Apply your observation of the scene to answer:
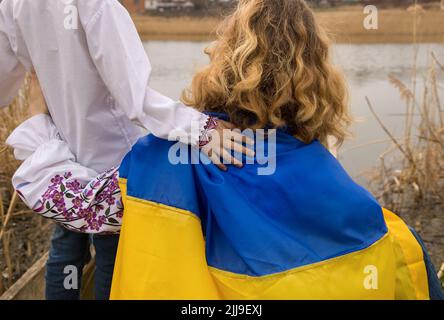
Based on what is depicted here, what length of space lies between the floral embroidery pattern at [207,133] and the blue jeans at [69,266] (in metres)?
0.41

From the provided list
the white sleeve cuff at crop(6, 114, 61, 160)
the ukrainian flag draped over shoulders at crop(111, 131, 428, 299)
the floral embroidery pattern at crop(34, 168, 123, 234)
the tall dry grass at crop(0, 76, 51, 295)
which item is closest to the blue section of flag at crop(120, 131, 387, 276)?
the ukrainian flag draped over shoulders at crop(111, 131, 428, 299)

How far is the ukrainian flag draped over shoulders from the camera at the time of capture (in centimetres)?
106

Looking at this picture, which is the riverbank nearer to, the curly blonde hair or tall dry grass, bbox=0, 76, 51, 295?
tall dry grass, bbox=0, 76, 51, 295

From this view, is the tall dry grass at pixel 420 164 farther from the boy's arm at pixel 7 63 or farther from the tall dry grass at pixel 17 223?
the boy's arm at pixel 7 63

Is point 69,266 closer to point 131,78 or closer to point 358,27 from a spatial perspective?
point 131,78

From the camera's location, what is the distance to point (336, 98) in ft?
4.00

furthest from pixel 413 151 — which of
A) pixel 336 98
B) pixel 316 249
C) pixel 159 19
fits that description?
pixel 316 249

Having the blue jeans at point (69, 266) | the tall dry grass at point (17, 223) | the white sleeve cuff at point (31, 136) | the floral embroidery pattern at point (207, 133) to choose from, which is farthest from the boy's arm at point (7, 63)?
the tall dry grass at point (17, 223)

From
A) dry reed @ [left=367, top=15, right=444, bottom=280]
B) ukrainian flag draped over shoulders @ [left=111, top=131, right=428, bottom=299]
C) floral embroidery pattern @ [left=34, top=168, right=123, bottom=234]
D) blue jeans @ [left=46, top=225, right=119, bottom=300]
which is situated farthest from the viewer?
dry reed @ [left=367, top=15, right=444, bottom=280]

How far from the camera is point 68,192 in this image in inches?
48.1

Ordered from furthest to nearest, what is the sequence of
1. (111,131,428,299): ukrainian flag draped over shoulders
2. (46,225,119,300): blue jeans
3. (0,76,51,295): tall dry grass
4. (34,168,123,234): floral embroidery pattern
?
(0,76,51,295): tall dry grass < (46,225,119,300): blue jeans < (34,168,123,234): floral embroidery pattern < (111,131,428,299): ukrainian flag draped over shoulders

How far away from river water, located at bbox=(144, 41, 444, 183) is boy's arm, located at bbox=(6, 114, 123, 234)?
68.6 inches

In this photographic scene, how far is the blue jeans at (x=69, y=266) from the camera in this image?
1.39m
